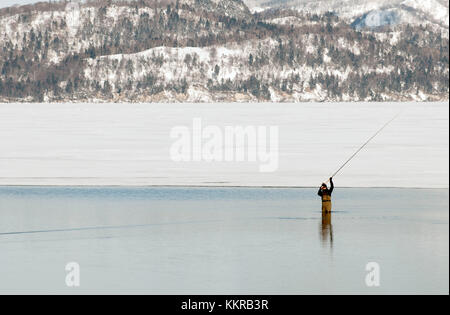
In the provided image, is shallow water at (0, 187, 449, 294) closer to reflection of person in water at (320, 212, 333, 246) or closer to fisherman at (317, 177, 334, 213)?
reflection of person in water at (320, 212, 333, 246)

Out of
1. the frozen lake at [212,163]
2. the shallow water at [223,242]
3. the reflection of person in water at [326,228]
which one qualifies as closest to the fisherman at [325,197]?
the reflection of person in water at [326,228]

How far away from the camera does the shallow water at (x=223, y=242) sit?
567 inches

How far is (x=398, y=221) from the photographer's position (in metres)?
21.6

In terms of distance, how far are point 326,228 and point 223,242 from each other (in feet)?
10.4

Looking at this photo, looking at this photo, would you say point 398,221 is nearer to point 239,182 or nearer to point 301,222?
point 301,222

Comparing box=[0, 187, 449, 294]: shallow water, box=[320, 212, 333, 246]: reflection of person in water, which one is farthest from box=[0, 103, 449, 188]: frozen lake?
box=[320, 212, 333, 246]: reflection of person in water

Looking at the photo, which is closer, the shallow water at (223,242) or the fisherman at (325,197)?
the shallow water at (223,242)

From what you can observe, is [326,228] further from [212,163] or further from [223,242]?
[212,163]

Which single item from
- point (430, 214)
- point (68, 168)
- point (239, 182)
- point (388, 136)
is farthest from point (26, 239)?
point (388, 136)

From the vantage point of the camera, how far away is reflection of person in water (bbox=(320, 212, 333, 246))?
1923 centimetres

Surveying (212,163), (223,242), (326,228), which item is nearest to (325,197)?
(326,228)

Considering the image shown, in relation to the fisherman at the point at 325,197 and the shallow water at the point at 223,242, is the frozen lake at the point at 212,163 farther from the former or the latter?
the fisherman at the point at 325,197

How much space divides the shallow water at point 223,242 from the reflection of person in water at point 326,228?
1.1 inches
